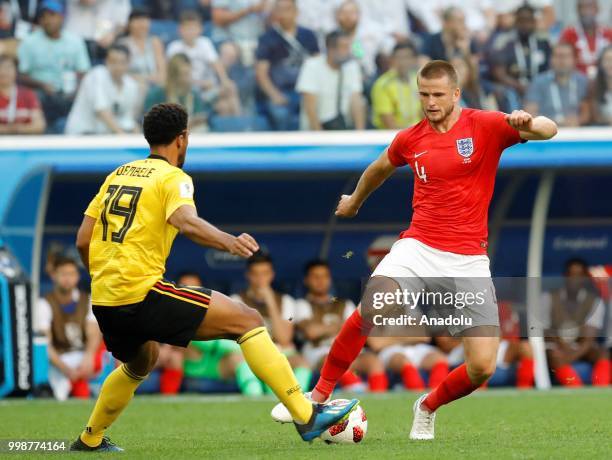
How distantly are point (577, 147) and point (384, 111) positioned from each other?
1887mm

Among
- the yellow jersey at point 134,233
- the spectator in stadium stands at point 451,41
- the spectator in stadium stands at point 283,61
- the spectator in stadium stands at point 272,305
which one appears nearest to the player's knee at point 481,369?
the yellow jersey at point 134,233

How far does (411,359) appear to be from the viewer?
12688mm

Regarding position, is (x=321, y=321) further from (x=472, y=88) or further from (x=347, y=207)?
(x=347, y=207)

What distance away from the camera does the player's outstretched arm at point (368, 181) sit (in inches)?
273

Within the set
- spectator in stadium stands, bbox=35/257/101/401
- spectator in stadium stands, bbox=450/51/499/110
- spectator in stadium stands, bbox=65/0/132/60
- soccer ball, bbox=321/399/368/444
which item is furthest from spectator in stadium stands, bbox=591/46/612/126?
soccer ball, bbox=321/399/368/444

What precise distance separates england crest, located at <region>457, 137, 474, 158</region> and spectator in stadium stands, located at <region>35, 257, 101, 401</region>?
20.4ft

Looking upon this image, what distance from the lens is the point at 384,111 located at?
41.2 ft

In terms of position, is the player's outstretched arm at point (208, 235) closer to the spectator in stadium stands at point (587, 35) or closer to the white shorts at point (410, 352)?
the white shorts at point (410, 352)

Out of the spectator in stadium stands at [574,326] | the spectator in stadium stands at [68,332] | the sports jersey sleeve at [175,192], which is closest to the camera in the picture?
the sports jersey sleeve at [175,192]

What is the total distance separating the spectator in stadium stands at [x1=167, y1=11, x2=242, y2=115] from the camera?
12688 millimetres

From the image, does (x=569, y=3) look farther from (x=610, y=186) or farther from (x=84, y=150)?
(x=84, y=150)

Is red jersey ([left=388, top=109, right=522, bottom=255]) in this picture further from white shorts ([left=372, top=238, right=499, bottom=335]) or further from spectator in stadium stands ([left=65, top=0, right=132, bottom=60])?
spectator in stadium stands ([left=65, top=0, right=132, bottom=60])

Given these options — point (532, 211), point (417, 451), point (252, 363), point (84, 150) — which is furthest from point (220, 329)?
point (532, 211)

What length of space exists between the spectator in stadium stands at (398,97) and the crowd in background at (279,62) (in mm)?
13
